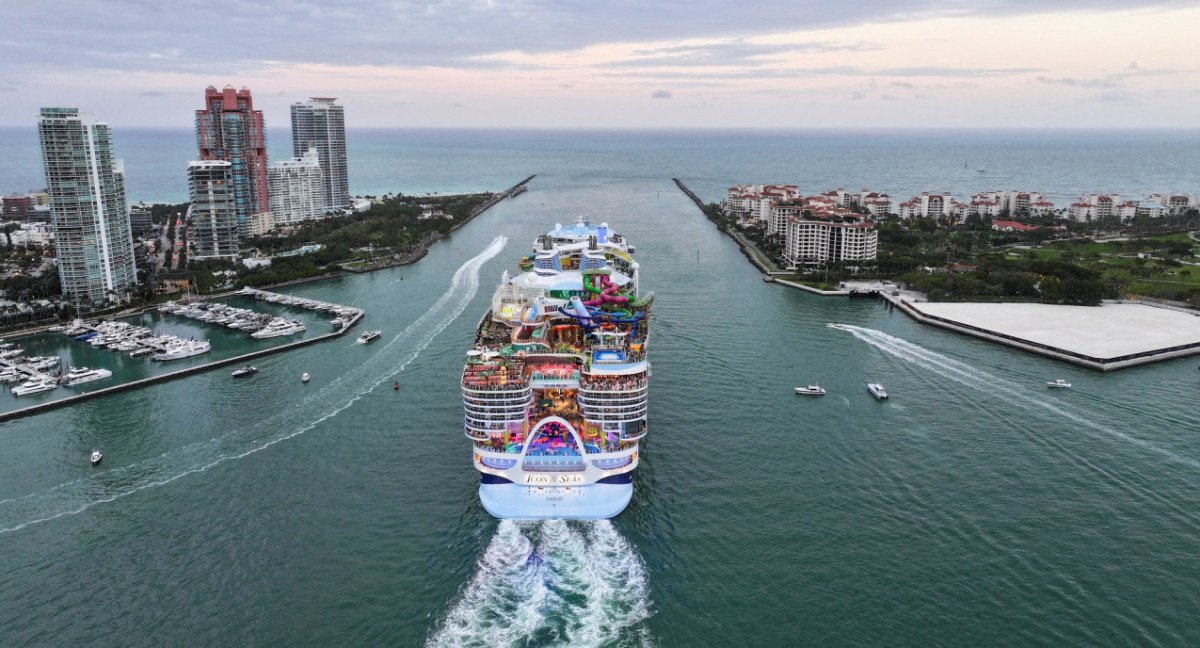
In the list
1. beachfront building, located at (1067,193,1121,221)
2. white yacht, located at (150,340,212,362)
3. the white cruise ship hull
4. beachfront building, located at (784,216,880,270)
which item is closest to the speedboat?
the white cruise ship hull

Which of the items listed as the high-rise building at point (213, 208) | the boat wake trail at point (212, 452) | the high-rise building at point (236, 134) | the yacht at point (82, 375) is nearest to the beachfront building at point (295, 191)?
the high-rise building at point (236, 134)

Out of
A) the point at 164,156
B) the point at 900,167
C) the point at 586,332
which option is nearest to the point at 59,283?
the point at 586,332

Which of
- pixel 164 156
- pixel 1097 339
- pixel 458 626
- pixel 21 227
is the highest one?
pixel 164 156

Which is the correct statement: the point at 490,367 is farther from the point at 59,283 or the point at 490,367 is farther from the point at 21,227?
the point at 21,227

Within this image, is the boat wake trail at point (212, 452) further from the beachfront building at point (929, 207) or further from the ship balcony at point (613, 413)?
the beachfront building at point (929, 207)

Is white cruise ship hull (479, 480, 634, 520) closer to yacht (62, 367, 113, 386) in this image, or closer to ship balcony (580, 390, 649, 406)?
ship balcony (580, 390, 649, 406)
